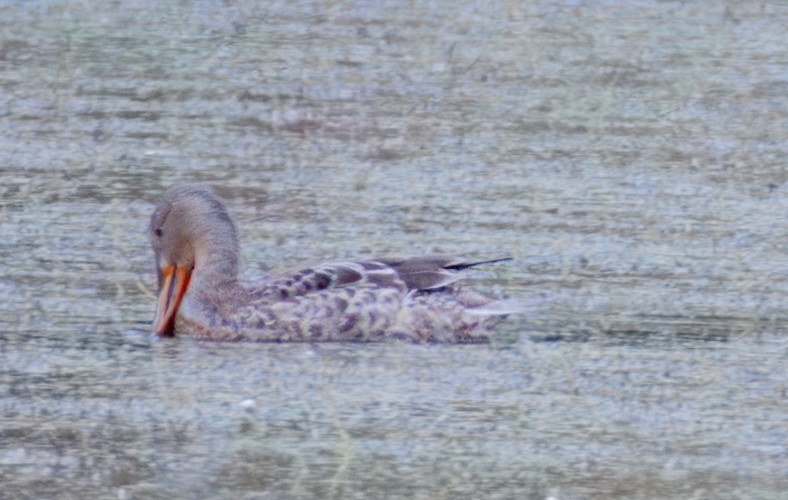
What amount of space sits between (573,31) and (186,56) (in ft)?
5.09

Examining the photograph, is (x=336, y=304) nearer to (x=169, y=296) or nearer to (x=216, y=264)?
(x=216, y=264)

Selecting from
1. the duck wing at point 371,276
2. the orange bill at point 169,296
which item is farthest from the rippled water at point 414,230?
the duck wing at point 371,276

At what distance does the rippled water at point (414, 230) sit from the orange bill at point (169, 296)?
5 centimetres

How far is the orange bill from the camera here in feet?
14.0

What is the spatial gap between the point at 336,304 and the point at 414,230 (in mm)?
703

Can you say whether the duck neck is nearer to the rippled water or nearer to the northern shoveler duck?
the northern shoveler duck

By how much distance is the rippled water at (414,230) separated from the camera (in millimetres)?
3539

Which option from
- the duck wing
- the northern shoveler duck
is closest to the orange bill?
the northern shoveler duck

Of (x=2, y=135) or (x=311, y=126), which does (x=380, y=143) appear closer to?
(x=311, y=126)

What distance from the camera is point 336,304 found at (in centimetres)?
420

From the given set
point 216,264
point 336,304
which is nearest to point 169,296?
point 216,264

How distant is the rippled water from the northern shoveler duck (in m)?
0.06

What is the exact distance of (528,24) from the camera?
6578 mm

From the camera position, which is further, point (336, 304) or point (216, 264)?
point (216, 264)
